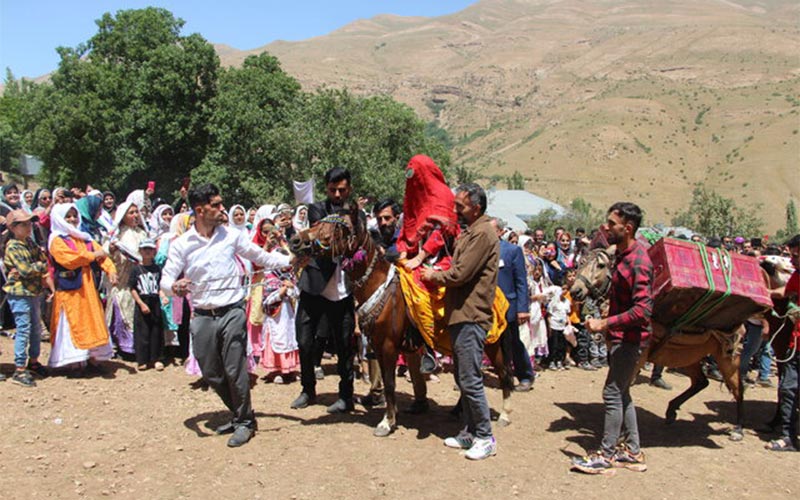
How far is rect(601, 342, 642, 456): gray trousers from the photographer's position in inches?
208

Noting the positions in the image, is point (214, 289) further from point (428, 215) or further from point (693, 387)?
→ point (693, 387)

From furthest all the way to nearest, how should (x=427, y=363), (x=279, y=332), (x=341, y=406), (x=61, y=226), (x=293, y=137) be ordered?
(x=293, y=137)
(x=279, y=332)
(x=61, y=226)
(x=427, y=363)
(x=341, y=406)

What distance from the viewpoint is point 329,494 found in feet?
15.4

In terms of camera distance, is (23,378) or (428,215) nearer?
(428,215)

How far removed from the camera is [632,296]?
515 cm

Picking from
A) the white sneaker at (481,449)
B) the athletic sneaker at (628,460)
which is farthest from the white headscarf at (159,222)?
the athletic sneaker at (628,460)

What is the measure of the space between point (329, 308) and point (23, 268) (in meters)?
3.75

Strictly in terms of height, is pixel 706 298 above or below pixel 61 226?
below

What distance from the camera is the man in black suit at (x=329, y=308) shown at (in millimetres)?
6051

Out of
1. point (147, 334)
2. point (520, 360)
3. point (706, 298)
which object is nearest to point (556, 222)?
point (520, 360)

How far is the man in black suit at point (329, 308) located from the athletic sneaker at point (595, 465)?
2.48 metres

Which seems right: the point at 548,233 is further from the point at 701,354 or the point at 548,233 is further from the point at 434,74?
the point at 434,74

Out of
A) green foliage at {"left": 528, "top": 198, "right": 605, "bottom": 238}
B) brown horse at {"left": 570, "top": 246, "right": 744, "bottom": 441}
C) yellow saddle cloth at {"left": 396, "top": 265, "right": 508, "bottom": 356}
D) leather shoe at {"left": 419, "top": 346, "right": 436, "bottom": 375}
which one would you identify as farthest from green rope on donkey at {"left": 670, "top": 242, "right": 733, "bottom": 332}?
green foliage at {"left": 528, "top": 198, "right": 605, "bottom": 238}

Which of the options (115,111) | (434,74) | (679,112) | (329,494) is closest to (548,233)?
(115,111)
